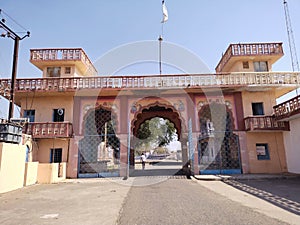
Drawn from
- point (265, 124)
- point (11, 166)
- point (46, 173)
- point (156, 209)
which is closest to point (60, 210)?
point (156, 209)

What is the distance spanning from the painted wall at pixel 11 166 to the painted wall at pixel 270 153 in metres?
11.1

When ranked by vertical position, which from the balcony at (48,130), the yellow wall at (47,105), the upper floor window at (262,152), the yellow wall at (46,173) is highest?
the yellow wall at (47,105)

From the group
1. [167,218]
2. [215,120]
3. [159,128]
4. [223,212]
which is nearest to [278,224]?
[223,212]

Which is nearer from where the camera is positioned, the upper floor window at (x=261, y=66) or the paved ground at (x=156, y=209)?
the paved ground at (x=156, y=209)

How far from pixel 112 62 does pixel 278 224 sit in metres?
12.2

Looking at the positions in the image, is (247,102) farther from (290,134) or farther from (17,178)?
(17,178)

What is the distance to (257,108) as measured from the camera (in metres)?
12.8

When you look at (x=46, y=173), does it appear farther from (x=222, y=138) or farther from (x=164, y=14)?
(x=164, y=14)

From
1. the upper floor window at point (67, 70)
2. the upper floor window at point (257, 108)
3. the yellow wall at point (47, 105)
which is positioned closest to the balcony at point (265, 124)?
the upper floor window at point (257, 108)

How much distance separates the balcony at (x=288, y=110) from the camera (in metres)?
10.5

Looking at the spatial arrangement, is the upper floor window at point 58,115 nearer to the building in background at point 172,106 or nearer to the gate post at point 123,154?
the building in background at point 172,106

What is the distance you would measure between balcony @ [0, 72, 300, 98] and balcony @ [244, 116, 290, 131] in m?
1.98

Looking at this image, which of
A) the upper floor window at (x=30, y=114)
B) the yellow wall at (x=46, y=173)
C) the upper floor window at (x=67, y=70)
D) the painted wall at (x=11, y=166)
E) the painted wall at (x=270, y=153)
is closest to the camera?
the painted wall at (x=11, y=166)

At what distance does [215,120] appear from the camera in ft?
46.0
